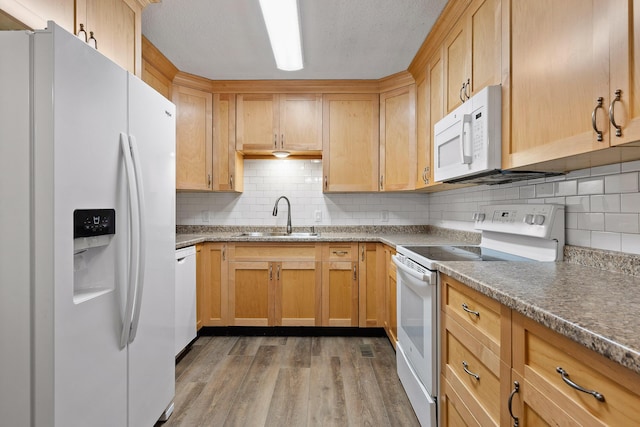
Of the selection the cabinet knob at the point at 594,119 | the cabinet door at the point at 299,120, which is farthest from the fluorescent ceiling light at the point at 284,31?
the cabinet knob at the point at 594,119

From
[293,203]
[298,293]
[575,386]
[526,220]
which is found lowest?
[298,293]

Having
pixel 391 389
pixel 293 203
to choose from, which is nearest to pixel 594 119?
pixel 391 389

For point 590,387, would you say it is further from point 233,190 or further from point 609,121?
point 233,190

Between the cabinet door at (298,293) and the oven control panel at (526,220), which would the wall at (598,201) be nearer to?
the oven control panel at (526,220)

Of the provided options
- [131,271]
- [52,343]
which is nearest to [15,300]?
[52,343]

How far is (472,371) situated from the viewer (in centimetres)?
118

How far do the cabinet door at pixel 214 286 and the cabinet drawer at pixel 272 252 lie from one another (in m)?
0.11

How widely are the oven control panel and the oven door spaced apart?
523 mm

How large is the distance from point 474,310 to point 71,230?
138 centimetres

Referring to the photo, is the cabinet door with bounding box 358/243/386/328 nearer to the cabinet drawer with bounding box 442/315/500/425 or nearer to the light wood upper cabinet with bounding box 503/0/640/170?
the cabinet drawer with bounding box 442/315/500/425

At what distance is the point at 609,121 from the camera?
34.9 inches

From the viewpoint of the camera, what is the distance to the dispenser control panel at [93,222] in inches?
41.8

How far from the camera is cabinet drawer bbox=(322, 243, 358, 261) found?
2859 mm

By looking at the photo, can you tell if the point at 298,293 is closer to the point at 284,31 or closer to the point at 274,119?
the point at 274,119
